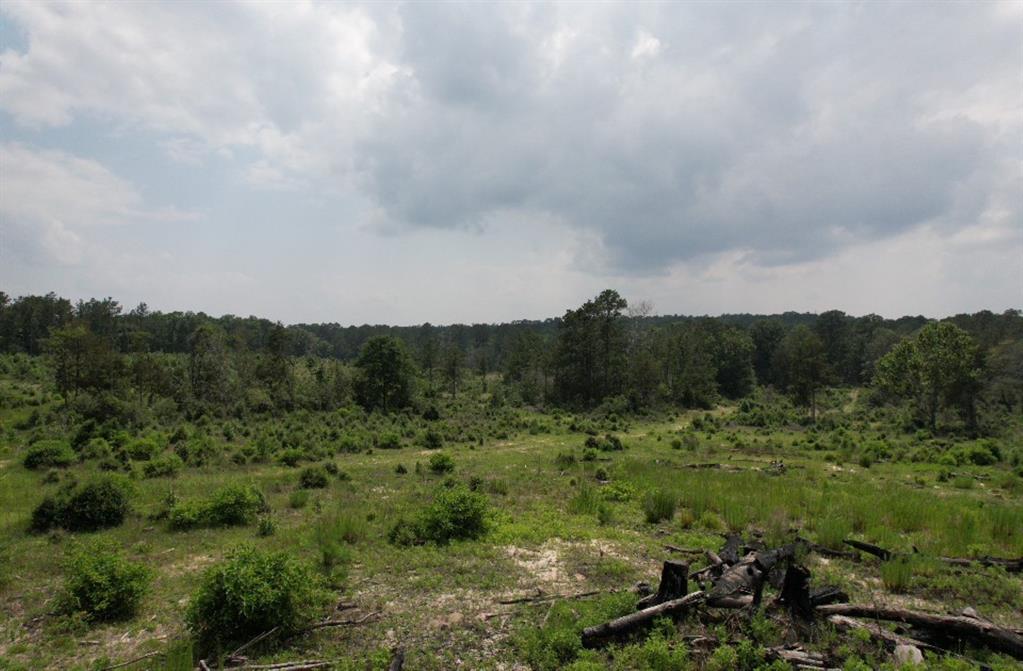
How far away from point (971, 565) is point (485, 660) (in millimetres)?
10096

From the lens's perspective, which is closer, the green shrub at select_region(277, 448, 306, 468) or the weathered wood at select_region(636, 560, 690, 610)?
the weathered wood at select_region(636, 560, 690, 610)

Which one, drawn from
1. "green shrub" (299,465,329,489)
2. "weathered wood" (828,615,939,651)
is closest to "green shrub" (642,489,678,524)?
"weathered wood" (828,615,939,651)

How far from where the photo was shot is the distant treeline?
42500mm

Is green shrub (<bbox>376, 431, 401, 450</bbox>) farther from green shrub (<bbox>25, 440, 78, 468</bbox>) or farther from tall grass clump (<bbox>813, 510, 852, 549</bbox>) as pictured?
tall grass clump (<bbox>813, 510, 852, 549</bbox>)

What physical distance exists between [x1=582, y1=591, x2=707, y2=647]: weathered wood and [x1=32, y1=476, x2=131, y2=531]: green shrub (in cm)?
1371

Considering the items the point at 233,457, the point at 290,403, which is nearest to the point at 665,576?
the point at 233,457

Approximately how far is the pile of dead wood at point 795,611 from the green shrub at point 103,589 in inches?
310

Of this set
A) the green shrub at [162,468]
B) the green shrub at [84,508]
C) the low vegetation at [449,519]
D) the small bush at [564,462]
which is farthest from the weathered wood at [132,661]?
the small bush at [564,462]

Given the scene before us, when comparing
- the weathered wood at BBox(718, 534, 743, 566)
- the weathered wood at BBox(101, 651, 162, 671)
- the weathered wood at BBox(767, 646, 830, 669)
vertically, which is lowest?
the weathered wood at BBox(101, 651, 162, 671)

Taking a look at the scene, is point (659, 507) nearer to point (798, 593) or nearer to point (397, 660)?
point (798, 593)

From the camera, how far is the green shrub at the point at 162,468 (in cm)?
2266

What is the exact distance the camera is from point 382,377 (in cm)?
5444

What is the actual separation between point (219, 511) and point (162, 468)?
33.7 feet

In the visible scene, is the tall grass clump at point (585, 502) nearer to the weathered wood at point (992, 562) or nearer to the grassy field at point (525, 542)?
the grassy field at point (525, 542)
